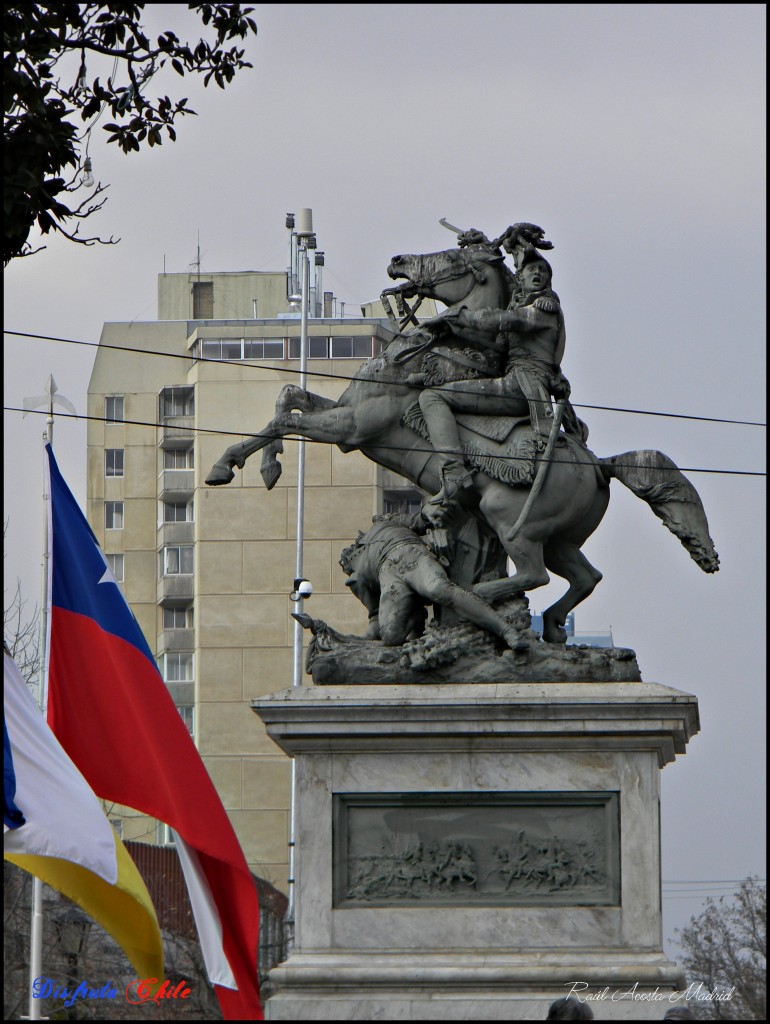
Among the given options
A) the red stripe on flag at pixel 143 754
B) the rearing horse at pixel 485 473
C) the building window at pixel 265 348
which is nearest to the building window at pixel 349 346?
the building window at pixel 265 348

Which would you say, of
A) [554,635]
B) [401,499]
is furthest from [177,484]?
[554,635]

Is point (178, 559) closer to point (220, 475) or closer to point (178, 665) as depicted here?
point (178, 665)

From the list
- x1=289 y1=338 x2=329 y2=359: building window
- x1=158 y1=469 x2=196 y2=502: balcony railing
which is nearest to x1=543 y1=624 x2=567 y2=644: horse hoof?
x1=289 y1=338 x2=329 y2=359: building window

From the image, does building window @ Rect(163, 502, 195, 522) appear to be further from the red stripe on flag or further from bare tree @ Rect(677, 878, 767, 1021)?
the red stripe on flag

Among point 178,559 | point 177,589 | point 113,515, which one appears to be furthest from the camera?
point 113,515

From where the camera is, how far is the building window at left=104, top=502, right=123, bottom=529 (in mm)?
68625

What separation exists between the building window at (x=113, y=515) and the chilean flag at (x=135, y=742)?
166 ft

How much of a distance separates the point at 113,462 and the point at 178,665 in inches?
283

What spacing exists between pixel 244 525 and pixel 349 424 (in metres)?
47.7

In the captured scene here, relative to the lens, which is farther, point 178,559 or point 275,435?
point 178,559

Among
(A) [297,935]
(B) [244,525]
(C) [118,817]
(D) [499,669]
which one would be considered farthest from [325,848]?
(B) [244,525]

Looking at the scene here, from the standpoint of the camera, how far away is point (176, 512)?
67250 millimetres

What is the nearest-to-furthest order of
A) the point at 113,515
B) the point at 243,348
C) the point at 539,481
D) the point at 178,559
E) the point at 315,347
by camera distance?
1. the point at 539,481
2. the point at 315,347
3. the point at 243,348
4. the point at 178,559
5. the point at 113,515

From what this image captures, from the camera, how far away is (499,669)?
14.4 metres
